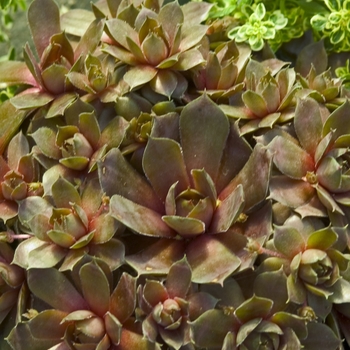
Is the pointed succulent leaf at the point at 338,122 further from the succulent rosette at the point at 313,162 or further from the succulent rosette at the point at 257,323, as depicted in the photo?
the succulent rosette at the point at 257,323

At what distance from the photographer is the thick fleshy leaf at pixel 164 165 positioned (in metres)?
0.91

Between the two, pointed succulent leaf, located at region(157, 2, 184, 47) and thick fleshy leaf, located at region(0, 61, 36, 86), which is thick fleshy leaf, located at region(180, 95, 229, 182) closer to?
pointed succulent leaf, located at region(157, 2, 184, 47)

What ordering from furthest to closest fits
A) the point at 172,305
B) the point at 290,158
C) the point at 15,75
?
the point at 15,75, the point at 290,158, the point at 172,305

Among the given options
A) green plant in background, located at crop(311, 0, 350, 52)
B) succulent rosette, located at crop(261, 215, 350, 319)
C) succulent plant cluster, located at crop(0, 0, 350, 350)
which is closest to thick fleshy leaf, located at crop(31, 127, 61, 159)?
succulent plant cluster, located at crop(0, 0, 350, 350)

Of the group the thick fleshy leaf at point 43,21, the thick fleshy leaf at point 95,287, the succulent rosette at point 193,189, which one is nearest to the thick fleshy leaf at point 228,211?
the succulent rosette at point 193,189

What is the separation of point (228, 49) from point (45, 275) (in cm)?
60

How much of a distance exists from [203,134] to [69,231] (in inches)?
11.7

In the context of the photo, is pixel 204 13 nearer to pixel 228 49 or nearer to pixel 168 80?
pixel 228 49

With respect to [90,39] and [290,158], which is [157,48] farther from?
[290,158]

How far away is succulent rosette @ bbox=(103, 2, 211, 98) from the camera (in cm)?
100

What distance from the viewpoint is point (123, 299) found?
2.92 feet

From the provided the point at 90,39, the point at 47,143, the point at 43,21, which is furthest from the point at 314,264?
the point at 43,21

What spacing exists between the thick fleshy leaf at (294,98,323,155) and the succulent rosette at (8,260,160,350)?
0.41 meters

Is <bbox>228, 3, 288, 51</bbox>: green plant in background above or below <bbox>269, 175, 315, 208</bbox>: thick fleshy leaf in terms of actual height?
above
